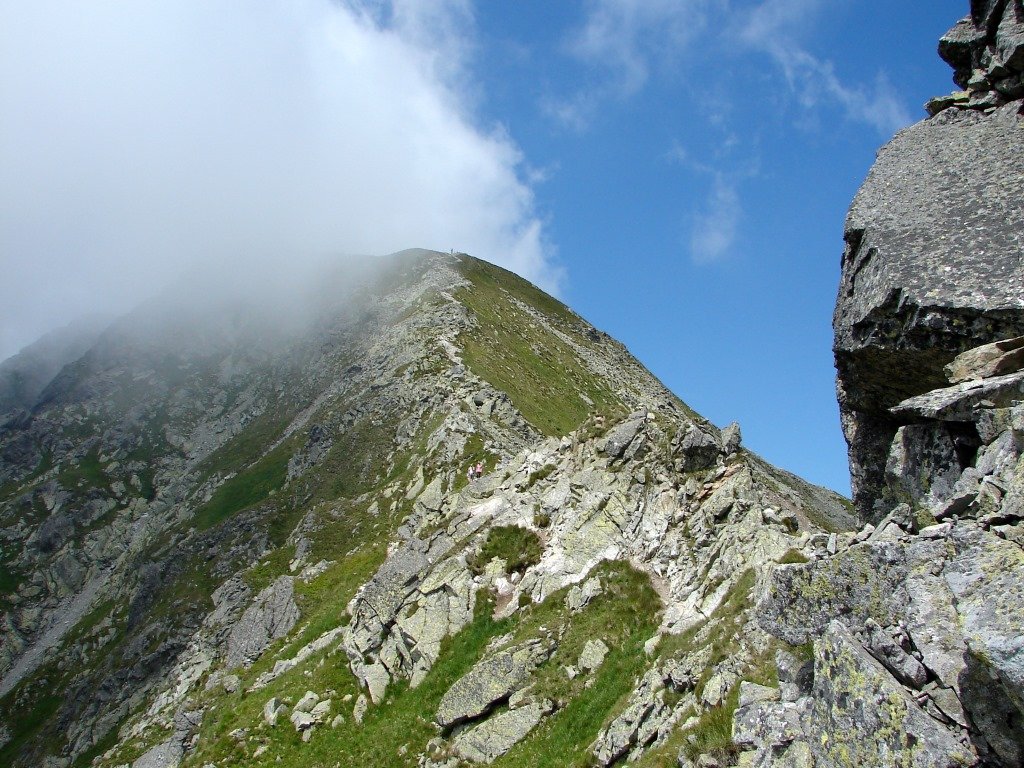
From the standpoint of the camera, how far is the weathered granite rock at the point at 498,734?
2006 cm

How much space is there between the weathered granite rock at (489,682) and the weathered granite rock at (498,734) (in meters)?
0.81

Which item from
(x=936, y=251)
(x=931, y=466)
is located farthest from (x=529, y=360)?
(x=931, y=466)

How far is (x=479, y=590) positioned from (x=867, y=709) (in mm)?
21656

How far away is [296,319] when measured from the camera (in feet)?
506

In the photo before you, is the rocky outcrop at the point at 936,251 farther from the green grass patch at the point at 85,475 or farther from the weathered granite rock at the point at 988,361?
the green grass patch at the point at 85,475

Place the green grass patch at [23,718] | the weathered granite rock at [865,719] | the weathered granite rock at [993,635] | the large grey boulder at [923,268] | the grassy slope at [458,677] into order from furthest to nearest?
1. the green grass patch at [23,718]
2. the grassy slope at [458,677]
3. the large grey boulder at [923,268]
4. the weathered granite rock at [865,719]
5. the weathered granite rock at [993,635]

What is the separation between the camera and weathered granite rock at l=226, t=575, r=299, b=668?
4544 centimetres

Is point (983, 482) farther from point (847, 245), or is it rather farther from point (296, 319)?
point (296, 319)

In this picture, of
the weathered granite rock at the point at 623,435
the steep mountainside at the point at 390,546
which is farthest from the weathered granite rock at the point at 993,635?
the weathered granite rock at the point at 623,435

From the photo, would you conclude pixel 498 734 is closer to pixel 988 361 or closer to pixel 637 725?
pixel 637 725

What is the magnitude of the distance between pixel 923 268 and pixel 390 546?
1705 inches

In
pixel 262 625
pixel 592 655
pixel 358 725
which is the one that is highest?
pixel 592 655

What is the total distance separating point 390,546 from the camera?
49.6 metres

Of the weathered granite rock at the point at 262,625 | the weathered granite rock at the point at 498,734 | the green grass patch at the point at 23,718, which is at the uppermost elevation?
the weathered granite rock at the point at 498,734
